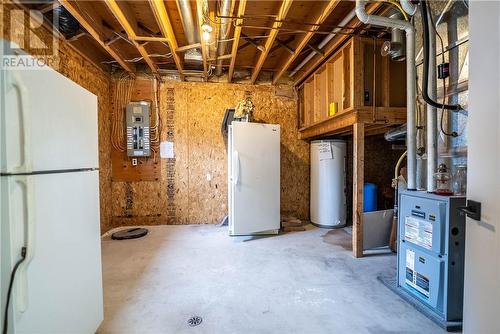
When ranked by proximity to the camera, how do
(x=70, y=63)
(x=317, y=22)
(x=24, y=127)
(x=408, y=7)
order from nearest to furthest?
(x=24, y=127)
(x=408, y=7)
(x=317, y=22)
(x=70, y=63)

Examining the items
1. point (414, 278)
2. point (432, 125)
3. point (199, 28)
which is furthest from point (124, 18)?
point (414, 278)

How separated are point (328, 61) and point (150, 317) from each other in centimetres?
367

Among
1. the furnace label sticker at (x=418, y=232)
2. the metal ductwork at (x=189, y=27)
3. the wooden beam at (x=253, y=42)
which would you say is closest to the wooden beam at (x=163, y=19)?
the metal ductwork at (x=189, y=27)

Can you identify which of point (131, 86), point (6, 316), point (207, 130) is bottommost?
point (6, 316)

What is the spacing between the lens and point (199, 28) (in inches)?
113

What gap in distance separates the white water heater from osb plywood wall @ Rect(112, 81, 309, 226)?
1.29m

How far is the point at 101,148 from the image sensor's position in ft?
13.2

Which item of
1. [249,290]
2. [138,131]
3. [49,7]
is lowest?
[249,290]

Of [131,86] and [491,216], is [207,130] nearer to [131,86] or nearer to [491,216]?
[131,86]

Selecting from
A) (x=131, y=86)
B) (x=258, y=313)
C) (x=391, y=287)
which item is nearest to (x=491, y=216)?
(x=391, y=287)

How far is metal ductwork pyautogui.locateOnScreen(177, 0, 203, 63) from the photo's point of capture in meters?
2.46

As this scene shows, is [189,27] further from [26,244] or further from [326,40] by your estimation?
[26,244]

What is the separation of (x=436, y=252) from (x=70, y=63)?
14.9ft

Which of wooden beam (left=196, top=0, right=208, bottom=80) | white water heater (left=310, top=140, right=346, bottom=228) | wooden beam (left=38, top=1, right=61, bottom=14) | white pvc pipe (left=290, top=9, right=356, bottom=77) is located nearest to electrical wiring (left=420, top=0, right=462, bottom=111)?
white pvc pipe (left=290, top=9, right=356, bottom=77)
